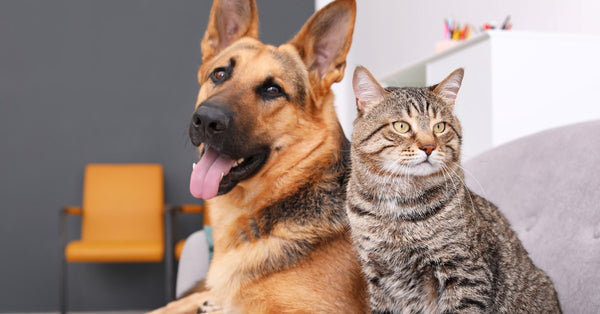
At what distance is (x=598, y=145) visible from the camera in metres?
1.47

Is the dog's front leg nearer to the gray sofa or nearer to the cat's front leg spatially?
the cat's front leg

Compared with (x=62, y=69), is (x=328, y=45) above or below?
above

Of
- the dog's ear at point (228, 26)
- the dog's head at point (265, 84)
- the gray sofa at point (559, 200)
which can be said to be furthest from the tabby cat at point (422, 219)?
the dog's ear at point (228, 26)

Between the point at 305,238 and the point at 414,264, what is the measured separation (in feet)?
1.26

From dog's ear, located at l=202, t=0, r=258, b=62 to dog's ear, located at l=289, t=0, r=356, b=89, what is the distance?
18 centimetres

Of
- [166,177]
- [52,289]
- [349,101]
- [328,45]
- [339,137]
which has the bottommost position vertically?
[52,289]

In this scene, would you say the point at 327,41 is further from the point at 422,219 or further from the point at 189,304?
the point at 189,304

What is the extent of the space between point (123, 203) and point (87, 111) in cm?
118

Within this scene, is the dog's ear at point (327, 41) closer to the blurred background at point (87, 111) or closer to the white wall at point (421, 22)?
the white wall at point (421, 22)

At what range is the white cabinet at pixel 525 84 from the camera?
2477 millimetres

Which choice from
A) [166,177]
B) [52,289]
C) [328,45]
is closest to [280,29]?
[166,177]

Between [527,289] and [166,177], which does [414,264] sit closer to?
[527,289]

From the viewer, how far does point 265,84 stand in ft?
4.79

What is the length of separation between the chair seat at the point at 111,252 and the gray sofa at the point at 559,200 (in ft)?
11.5
